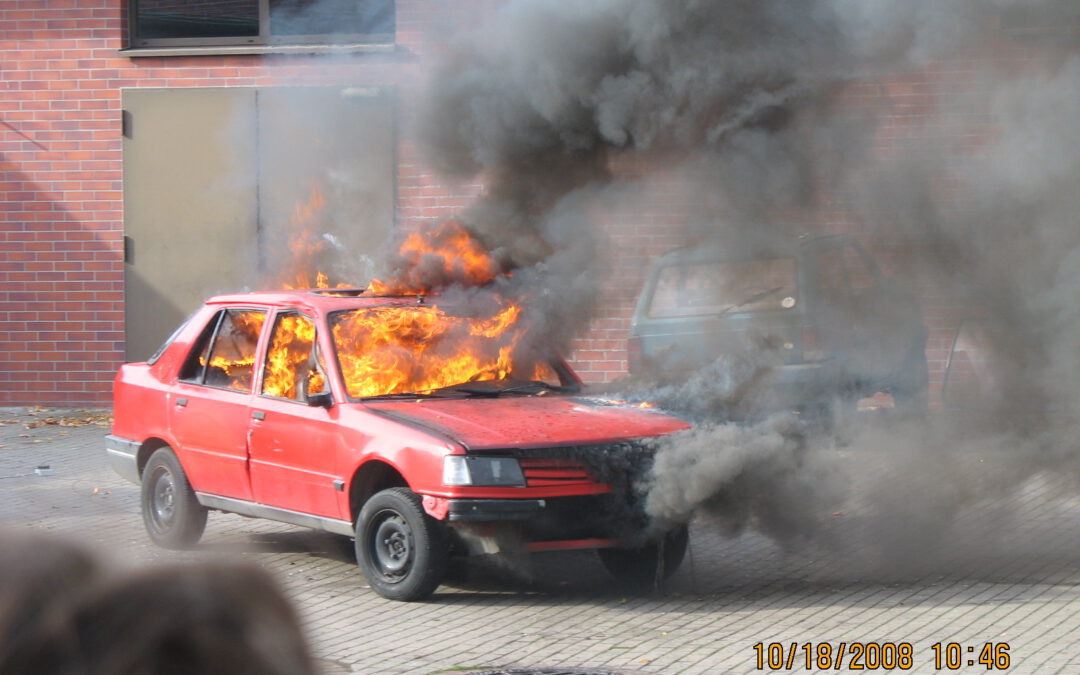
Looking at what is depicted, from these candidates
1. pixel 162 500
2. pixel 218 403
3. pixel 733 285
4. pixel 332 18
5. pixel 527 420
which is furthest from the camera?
pixel 332 18

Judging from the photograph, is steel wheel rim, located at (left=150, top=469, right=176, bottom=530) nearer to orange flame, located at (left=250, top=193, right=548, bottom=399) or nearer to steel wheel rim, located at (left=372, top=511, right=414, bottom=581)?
orange flame, located at (left=250, top=193, right=548, bottom=399)

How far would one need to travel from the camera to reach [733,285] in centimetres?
932

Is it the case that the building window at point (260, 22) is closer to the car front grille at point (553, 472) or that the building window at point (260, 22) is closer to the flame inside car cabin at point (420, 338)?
the flame inside car cabin at point (420, 338)

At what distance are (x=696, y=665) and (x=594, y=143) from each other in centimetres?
385

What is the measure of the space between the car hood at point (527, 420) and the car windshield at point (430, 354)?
189 millimetres

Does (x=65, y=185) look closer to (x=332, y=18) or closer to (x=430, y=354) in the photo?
(x=332, y=18)

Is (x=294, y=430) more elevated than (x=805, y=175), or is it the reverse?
(x=805, y=175)

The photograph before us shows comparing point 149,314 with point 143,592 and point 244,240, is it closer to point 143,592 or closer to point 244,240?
point 244,240

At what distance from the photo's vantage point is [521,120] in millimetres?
8062

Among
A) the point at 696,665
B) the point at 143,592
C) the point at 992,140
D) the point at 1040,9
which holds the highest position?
the point at 1040,9

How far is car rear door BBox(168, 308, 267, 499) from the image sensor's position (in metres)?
7.30

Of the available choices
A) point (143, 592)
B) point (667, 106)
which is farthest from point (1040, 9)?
point (143, 592)
